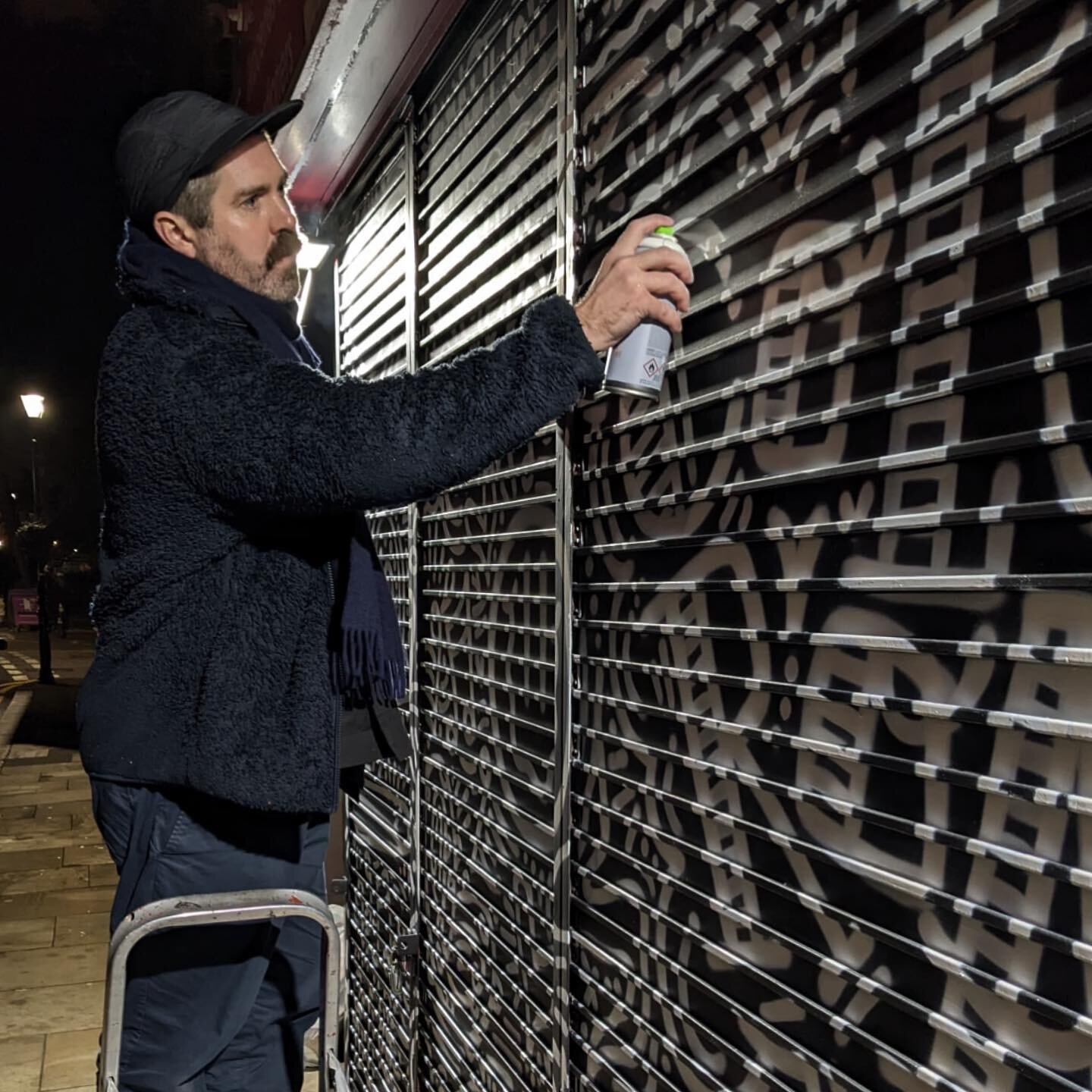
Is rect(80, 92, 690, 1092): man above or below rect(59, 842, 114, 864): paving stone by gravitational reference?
above

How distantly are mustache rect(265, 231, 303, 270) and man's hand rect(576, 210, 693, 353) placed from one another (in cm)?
97

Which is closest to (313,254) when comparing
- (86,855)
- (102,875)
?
(102,875)

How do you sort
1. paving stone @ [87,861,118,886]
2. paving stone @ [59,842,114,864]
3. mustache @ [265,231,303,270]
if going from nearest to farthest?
mustache @ [265,231,303,270]
paving stone @ [87,861,118,886]
paving stone @ [59,842,114,864]

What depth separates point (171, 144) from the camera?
2443mm

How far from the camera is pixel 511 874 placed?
3137 millimetres

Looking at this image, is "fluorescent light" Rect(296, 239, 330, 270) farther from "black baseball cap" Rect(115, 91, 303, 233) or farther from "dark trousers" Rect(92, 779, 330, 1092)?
"dark trousers" Rect(92, 779, 330, 1092)

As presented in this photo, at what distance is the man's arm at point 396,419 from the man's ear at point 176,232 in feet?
2.01

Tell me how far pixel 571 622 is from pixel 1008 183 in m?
1.58

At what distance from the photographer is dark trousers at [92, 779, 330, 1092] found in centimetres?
229

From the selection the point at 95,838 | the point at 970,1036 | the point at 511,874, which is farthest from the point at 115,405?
the point at 95,838

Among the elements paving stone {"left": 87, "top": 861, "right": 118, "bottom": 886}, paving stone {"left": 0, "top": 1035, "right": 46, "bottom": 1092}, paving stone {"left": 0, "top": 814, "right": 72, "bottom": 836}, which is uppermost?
paving stone {"left": 0, "top": 814, "right": 72, "bottom": 836}

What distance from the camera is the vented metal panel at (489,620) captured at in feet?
9.66

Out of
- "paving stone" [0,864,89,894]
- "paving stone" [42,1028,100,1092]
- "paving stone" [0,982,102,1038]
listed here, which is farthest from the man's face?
"paving stone" [0,864,89,894]

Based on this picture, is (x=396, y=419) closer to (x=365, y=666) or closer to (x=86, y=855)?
(x=365, y=666)
